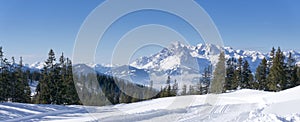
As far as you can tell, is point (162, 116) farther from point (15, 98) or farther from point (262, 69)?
point (262, 69)

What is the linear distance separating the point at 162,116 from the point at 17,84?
35149mm

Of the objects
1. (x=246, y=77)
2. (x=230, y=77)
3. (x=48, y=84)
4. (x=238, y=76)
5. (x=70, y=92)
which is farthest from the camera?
(x=230, y=77)

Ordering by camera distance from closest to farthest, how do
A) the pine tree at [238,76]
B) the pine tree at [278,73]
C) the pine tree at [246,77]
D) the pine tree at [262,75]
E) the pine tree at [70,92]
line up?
1. the pine tree at [70,92]
2. the pine tree at [278,73]
3. the pine tree at [262,75]
4. the pine tree at [238,76]
5. the pine tree at [246,77]

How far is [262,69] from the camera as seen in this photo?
2157 inches

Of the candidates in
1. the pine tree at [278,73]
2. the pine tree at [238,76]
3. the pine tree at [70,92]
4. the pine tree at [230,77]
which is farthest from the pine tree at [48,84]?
the pine tree at [278,73]

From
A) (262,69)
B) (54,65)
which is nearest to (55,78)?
(54,65)

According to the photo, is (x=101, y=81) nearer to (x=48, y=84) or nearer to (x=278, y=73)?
(x=48, y=84)

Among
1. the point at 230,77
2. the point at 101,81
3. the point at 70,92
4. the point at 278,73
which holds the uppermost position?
the point at 230,77

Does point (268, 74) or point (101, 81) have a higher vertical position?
point (268, 74)

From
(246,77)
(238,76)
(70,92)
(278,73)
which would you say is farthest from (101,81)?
(246,77)

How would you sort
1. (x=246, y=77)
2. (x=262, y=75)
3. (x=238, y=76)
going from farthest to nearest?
(x=246, y=77) → (x=238, y=76) → (x=262, y=75)

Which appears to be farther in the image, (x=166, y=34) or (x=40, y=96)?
(x=40, y=96)

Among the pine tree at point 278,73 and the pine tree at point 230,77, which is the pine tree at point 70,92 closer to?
the pine tree at point 230,77

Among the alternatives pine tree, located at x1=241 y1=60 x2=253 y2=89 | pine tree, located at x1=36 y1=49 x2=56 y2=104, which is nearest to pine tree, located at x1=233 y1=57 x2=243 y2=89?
pine tree, located at x1=241 y1=60 x2=253 y2=89
